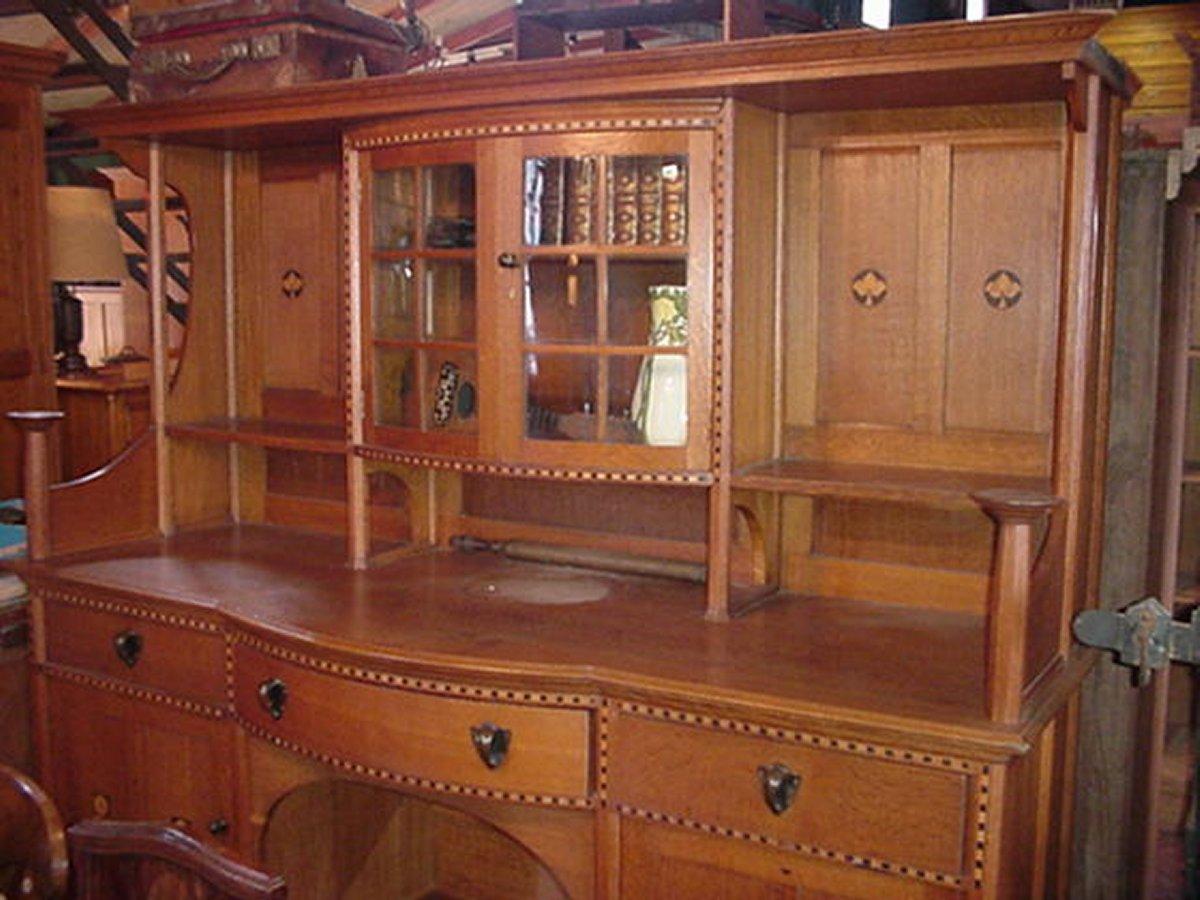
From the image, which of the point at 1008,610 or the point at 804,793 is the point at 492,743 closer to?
the point at 804,793

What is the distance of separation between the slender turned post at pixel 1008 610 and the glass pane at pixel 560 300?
32.3 inches

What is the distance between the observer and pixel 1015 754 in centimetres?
Answer: 187

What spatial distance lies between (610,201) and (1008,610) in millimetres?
999

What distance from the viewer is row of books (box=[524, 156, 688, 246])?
92.6 inches

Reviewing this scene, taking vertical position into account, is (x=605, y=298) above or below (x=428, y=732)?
above

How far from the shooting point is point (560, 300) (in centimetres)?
245

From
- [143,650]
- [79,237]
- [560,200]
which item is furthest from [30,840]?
[79,237]

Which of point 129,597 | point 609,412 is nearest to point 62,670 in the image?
point 129,597

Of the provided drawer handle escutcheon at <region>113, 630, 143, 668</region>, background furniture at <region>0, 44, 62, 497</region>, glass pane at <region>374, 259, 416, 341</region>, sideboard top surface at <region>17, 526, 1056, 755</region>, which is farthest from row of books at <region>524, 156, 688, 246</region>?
background furniture at <region>0, 44, 62, 497</region>

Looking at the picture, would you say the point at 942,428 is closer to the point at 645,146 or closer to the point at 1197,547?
the point at 1197,547

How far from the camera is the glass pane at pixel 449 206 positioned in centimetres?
251

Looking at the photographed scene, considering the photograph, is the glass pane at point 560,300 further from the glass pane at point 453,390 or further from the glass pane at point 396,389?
the glass pane at point 396,389

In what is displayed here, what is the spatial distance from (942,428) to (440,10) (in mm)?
4125

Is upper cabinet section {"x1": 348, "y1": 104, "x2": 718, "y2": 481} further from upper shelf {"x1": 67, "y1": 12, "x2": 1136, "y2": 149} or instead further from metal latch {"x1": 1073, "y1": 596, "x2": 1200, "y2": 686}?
metal latch {"x1": 1073, "y1": 596, "x2": 1200, "y2": 686}
